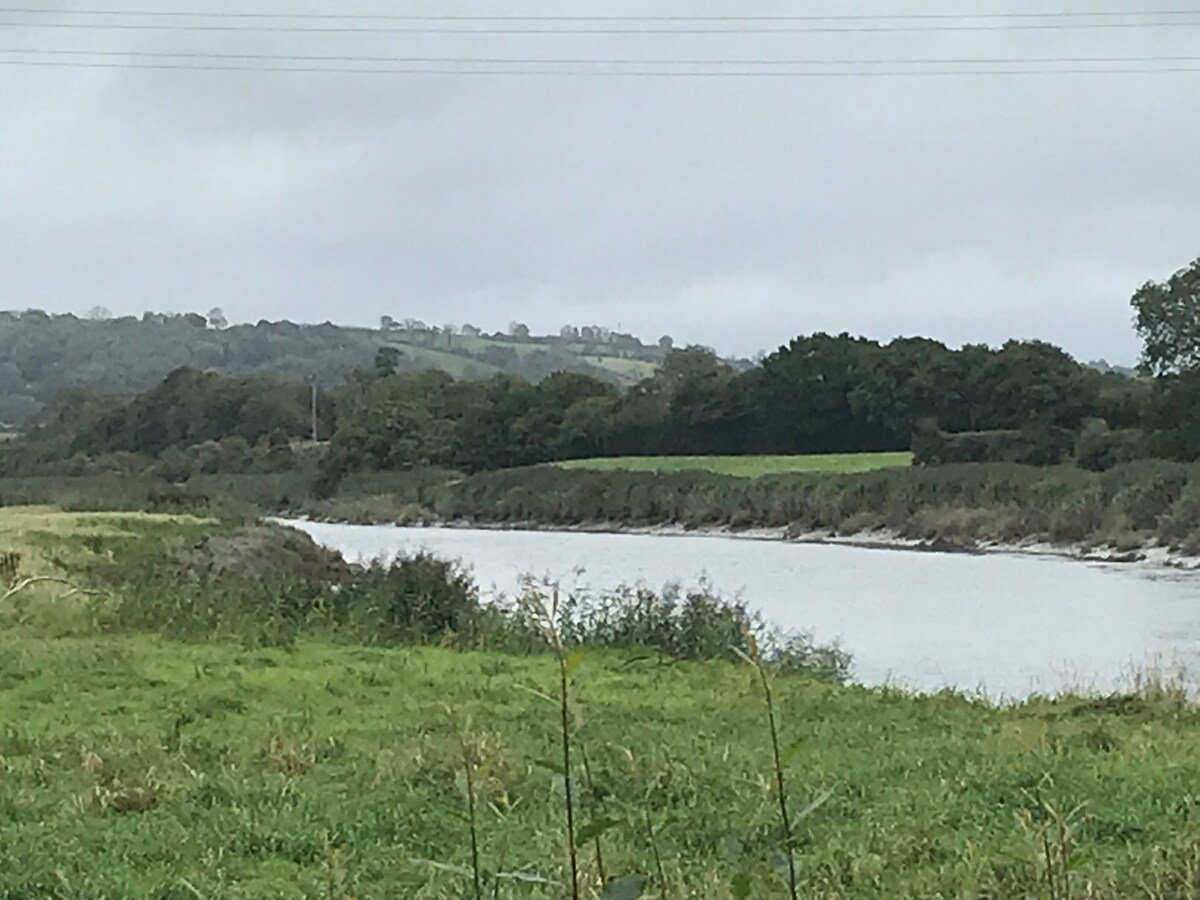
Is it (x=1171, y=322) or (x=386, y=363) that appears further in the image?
(x=386, y=363)

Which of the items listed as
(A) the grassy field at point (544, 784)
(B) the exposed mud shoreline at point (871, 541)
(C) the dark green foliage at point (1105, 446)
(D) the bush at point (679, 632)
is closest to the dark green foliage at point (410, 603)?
(D) the bush at point (679, 632)

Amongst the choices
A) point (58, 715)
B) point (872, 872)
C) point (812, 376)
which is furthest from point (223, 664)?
point (812, 376)

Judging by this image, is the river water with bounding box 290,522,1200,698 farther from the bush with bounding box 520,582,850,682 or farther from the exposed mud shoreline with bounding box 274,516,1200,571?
the exposed mud shoreline with bounding box 274,516,1200,571

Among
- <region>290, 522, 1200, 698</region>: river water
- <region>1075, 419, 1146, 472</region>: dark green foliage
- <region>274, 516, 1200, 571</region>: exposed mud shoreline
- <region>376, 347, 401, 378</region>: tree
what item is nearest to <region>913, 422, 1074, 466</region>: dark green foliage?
<region>1075, 419, 1146, 472</region>: dark green foliage

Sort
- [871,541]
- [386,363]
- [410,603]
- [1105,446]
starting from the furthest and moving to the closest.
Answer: [386,363], [1105,446], [871,541], [410,603]

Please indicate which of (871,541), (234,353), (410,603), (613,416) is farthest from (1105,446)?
(234,353)

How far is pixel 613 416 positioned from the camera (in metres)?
61.4

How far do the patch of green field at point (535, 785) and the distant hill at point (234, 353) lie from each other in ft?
238

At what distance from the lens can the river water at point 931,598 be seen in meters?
17.0

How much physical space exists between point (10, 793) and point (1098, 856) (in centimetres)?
426

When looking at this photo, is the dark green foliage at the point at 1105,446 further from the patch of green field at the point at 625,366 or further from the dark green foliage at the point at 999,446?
the patch of green field at the point at 625,366

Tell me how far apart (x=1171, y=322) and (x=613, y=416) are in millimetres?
22694

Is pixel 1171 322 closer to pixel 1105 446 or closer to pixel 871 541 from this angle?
pixel 1105 446

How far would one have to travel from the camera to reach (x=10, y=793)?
687cm
